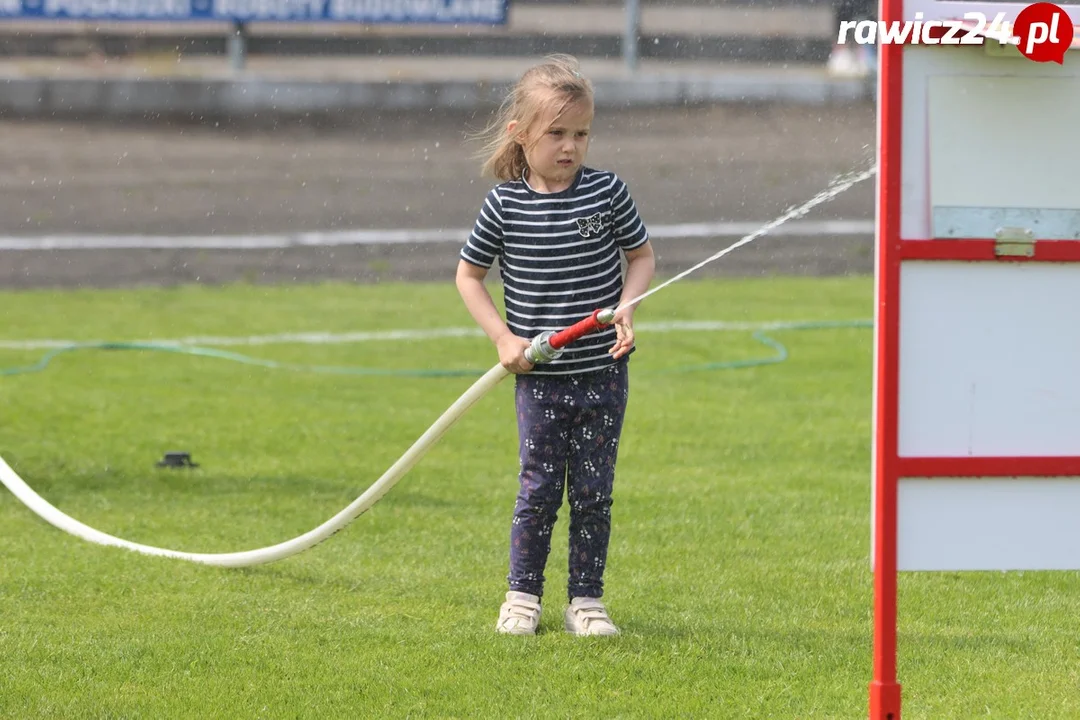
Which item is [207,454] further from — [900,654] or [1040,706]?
[1040,706]

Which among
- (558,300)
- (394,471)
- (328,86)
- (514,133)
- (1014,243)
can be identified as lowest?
(328,86)

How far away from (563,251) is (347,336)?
17.4ft

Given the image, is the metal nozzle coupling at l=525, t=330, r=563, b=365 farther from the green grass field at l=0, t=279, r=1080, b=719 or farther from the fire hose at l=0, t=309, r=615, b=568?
the green grass field at l=0, t=279, r=1080, b=719

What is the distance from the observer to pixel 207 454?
6.25 meters

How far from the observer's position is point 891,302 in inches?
118

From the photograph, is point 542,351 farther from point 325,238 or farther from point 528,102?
point 325,238

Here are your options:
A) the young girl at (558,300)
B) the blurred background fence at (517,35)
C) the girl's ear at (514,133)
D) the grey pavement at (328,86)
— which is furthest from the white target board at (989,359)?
the blurred background fence at (517,35)

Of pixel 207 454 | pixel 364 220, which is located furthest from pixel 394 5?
pixel 207 454

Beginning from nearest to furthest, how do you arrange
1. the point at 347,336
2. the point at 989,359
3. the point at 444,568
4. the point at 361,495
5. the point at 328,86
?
the point at 989,359, the point at 361,495, the point at 444,568, the point at 347,336, the point at 328,86

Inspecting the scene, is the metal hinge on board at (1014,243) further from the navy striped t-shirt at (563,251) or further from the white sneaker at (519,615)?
the white sneaker at (519,615)

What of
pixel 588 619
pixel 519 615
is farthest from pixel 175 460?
pixel 588 619

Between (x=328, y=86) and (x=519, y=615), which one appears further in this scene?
(x=328, y=86)

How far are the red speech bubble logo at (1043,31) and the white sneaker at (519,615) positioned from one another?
1799 mm

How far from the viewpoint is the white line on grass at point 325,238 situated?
44.7 ft
